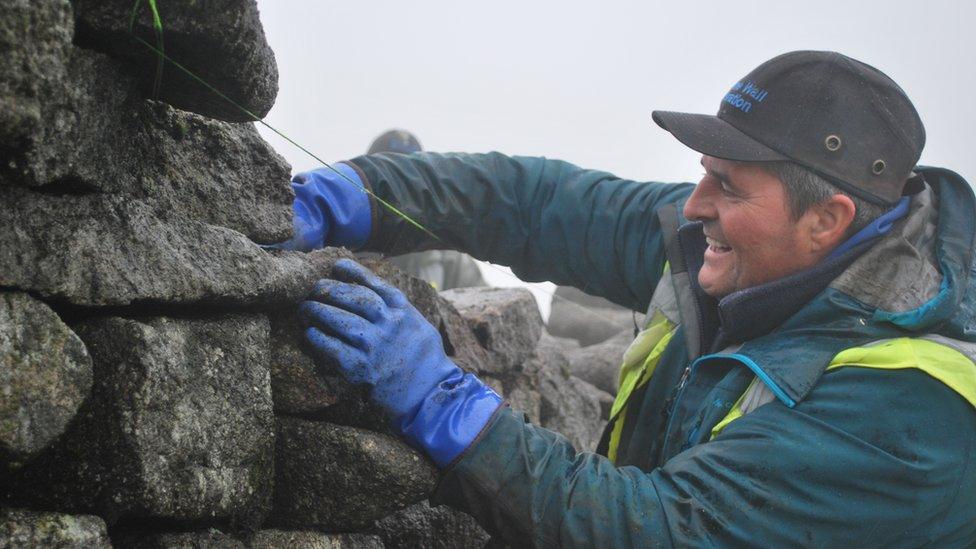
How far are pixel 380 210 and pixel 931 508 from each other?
2.97 meters

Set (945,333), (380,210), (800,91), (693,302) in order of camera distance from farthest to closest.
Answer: (380,210)
(693,302)
(800,91)
(945,333)

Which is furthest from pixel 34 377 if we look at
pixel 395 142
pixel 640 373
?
pixel 395 142

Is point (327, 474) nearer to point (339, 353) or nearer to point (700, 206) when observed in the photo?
point (339, 353)

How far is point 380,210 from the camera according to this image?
188 inches

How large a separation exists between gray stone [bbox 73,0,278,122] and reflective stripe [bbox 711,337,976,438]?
2.35 metres

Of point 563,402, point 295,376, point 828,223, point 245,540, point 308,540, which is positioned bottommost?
point 563,402

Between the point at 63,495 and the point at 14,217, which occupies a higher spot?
the point at 14,217

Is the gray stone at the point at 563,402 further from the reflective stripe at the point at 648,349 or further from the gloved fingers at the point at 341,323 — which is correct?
the gloved fingers at the point at 341,323

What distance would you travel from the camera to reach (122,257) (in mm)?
2812

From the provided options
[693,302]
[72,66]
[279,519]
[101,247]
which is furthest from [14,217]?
[693,302]

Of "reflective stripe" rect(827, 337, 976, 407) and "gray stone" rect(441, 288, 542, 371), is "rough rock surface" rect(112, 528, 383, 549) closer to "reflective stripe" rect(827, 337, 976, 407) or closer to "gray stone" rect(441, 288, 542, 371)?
"gray stone" rect(441, 288, 542, 371)

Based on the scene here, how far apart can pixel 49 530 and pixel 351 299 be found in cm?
148

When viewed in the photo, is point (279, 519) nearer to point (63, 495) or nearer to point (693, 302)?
point (63, 495)

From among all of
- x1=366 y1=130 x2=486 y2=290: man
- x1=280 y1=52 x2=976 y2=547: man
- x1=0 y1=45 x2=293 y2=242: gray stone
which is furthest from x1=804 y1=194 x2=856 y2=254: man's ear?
x1=366 y1=130 x2=486 y2=290: man
